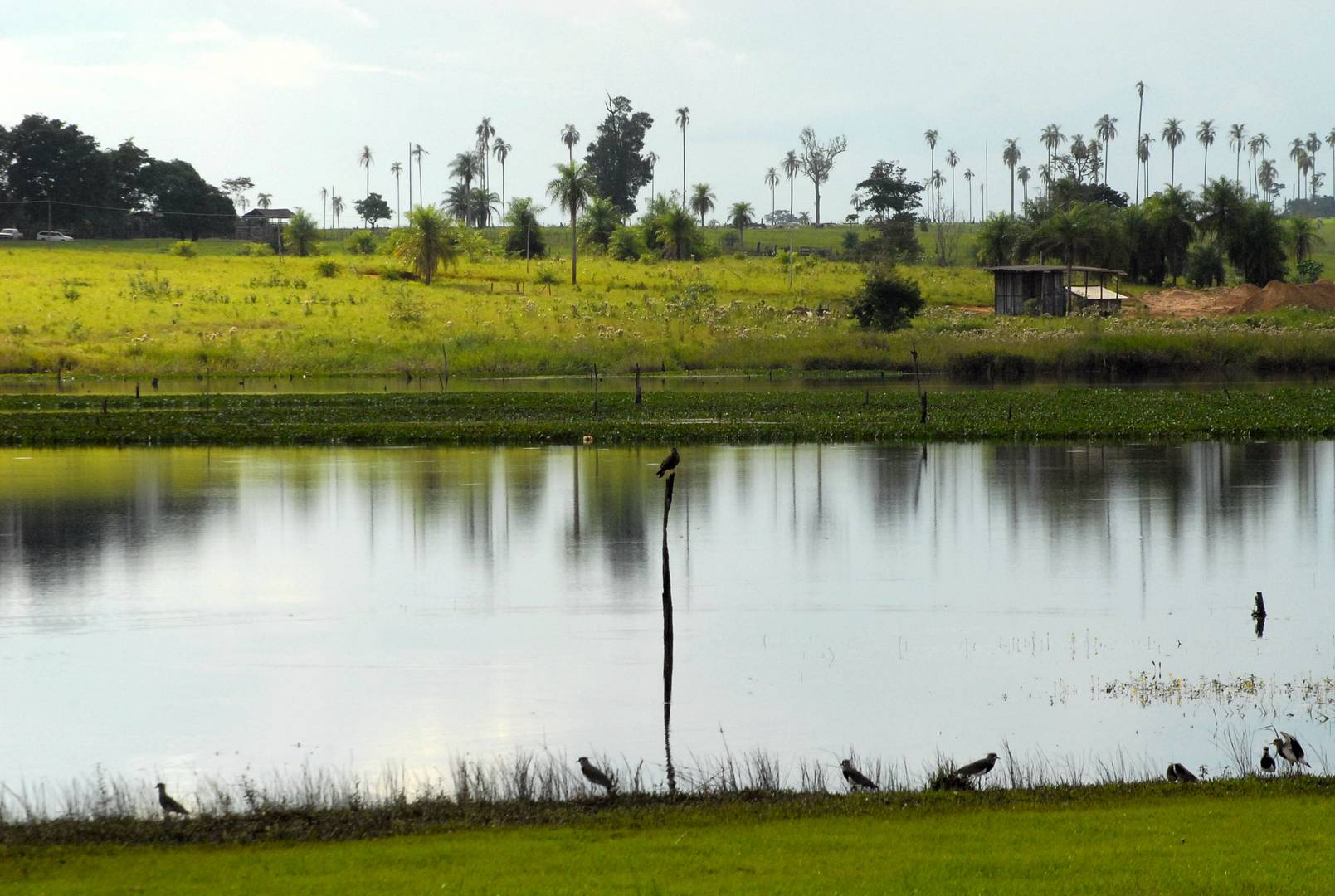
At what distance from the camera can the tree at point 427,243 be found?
125 m

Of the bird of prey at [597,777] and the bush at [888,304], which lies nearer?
the bird of prey at [597,777]

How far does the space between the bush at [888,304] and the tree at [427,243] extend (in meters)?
37.6

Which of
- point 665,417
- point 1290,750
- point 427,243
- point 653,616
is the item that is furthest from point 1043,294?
point 1290,750

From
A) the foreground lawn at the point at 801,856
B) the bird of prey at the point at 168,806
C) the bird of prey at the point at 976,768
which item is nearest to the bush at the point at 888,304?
the bird of prey at the point at 976,768

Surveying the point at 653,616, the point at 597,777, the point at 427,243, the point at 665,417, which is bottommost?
the point at 653,616

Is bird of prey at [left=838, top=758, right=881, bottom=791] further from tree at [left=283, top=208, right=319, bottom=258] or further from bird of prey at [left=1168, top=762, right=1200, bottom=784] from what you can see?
tree at [left=283, top=208, right=319, bottom=258]

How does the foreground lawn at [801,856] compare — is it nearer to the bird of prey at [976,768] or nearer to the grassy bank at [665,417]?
the bird of prey at [976,768]

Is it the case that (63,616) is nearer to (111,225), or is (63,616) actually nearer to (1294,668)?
(1294,668)

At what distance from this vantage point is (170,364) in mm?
96500

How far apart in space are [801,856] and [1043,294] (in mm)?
104103

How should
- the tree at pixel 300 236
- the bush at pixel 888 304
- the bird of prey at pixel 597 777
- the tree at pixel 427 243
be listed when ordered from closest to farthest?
the bird of prey at pixel 597 777 < the bush at pixel 888 304 < the tree at pixel 427 243 < the tree at pixel 300 236

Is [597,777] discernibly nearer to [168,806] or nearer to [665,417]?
[168,806]

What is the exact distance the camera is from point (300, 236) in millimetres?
150250

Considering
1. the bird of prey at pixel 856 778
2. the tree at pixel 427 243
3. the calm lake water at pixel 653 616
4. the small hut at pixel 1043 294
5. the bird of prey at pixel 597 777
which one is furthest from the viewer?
the tree at pixel 427 243
